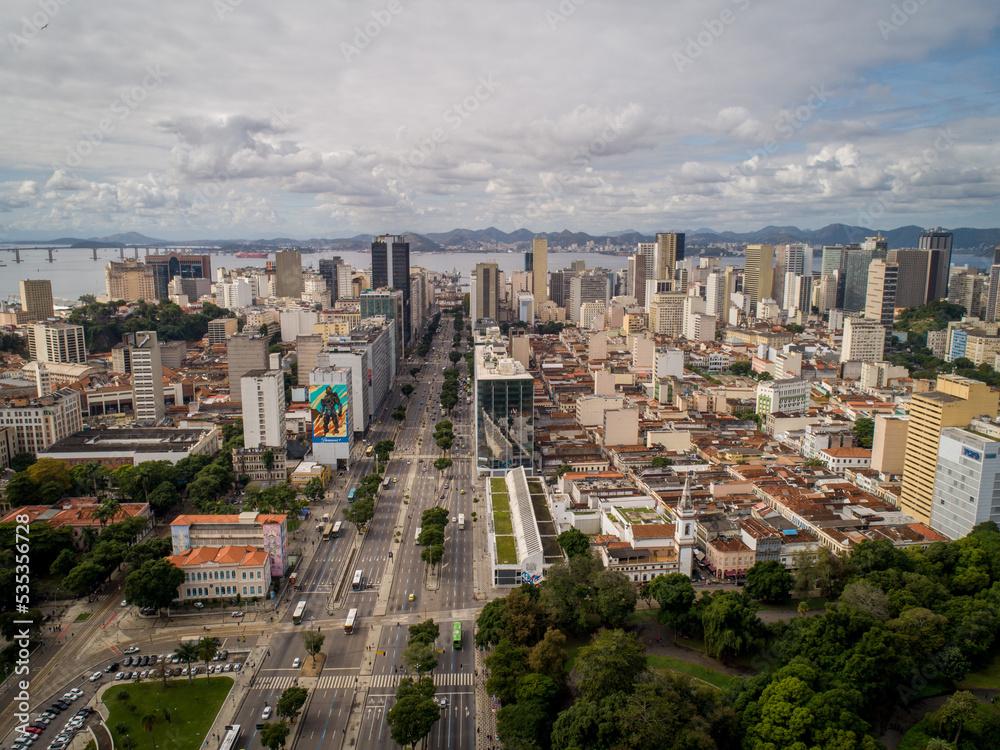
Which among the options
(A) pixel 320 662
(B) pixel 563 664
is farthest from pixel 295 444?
(B) pixel 563 664

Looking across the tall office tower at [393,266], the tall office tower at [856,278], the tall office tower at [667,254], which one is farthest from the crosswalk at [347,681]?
the tall office tower at [667,254]

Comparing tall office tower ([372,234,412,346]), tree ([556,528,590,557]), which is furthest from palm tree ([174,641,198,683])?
tall office tower ([372,234,412,346])

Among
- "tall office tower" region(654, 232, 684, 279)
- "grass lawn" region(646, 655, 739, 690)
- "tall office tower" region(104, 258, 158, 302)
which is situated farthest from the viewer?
"tall office tower" region(654, 232, 684, 279)

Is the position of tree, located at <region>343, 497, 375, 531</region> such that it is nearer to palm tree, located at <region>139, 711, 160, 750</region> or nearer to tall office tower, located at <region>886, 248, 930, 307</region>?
palm tree, located at <region>139, 711, 160, 750</region>

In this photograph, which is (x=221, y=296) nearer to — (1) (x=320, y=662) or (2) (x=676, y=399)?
(2) (x=676, y=399)

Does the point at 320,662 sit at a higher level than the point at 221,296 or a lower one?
lower

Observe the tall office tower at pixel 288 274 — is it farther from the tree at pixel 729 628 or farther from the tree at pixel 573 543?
the tree at pixel 729 628

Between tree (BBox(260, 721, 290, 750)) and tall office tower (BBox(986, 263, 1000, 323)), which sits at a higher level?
tall office tower (BBox(986, 263, 1000, 323))
